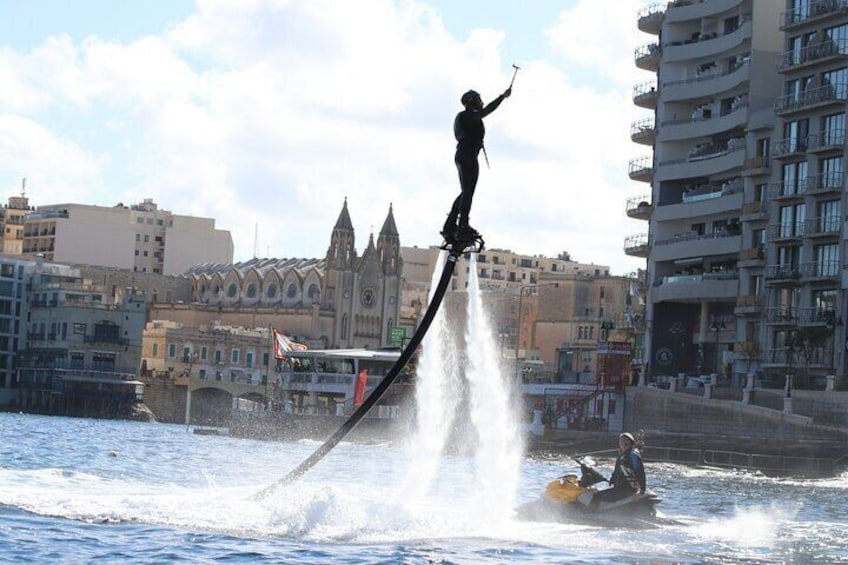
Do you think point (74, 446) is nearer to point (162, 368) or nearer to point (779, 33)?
point (779, 33)

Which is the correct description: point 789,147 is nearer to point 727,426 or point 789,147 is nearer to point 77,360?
point 727,426

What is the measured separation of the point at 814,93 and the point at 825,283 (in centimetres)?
999

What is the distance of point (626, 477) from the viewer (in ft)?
132

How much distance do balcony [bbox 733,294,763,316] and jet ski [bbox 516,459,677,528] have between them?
6172 centimetres

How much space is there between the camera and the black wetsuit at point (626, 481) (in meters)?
40.1

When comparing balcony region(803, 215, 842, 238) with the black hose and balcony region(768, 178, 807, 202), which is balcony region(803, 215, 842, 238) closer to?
balcony region(768, 178, 807, 202)

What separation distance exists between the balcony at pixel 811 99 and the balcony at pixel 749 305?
10152 millimetres

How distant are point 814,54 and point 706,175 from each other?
15.0 m

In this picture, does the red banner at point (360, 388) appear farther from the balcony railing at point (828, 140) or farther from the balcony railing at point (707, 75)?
the balcony railing at point (828, 140)

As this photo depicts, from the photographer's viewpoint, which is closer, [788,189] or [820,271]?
[820,271]

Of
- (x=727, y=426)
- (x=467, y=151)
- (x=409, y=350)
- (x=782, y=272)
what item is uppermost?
(x=782, y=272)

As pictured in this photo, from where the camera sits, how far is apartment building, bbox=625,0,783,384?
10375cm

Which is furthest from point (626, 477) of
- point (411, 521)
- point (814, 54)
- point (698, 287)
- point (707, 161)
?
point (707, 161)

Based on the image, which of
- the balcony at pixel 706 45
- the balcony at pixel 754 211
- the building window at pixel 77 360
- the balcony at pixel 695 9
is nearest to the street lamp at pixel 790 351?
the balcony at pixel 754 211
